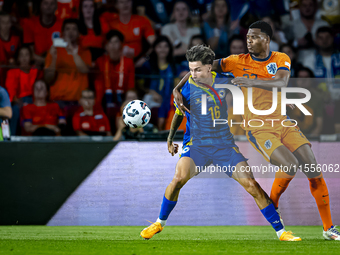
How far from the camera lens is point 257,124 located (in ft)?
17.2

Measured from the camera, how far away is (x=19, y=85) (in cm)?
675

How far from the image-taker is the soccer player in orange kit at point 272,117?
16.6 ft

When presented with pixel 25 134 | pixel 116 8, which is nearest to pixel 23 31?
pixel 116 8

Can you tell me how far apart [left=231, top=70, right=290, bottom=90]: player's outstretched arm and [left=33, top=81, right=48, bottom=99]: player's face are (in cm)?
301

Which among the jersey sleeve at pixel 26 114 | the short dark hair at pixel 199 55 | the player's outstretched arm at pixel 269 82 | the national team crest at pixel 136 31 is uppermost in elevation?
the national team crest at pixel 136 31

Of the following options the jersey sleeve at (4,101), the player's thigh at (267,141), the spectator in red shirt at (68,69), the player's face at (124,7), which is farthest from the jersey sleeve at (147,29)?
the player's thigh at (267,141)

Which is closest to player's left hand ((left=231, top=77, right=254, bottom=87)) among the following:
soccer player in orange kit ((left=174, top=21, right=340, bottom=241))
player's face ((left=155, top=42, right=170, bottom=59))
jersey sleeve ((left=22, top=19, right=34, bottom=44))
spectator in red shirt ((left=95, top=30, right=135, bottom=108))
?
soccer player in orange kit ((left=174, top=21, right=340, bottom=241))

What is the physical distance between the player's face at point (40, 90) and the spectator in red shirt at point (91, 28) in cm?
115

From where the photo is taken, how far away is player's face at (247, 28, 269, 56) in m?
5.31

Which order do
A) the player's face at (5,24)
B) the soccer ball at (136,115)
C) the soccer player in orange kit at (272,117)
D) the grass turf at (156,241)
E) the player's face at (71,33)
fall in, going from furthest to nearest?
1. the player's face at (5,24)
2. the player's face at (71,33)
3. the soccer ball at (136,115)
4. the soccer player in orange kit at (272,117)
5. the grass turf at (156,241)

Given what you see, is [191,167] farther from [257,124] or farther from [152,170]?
[152,170]

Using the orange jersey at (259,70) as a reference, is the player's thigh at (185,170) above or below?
below

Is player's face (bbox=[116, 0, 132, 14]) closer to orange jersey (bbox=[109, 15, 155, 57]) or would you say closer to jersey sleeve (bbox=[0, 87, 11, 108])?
orange jersey (bbox=[109, 15, 155, 57])

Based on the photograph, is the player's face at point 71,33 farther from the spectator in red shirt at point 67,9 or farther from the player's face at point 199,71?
the player's face at point 199,71
